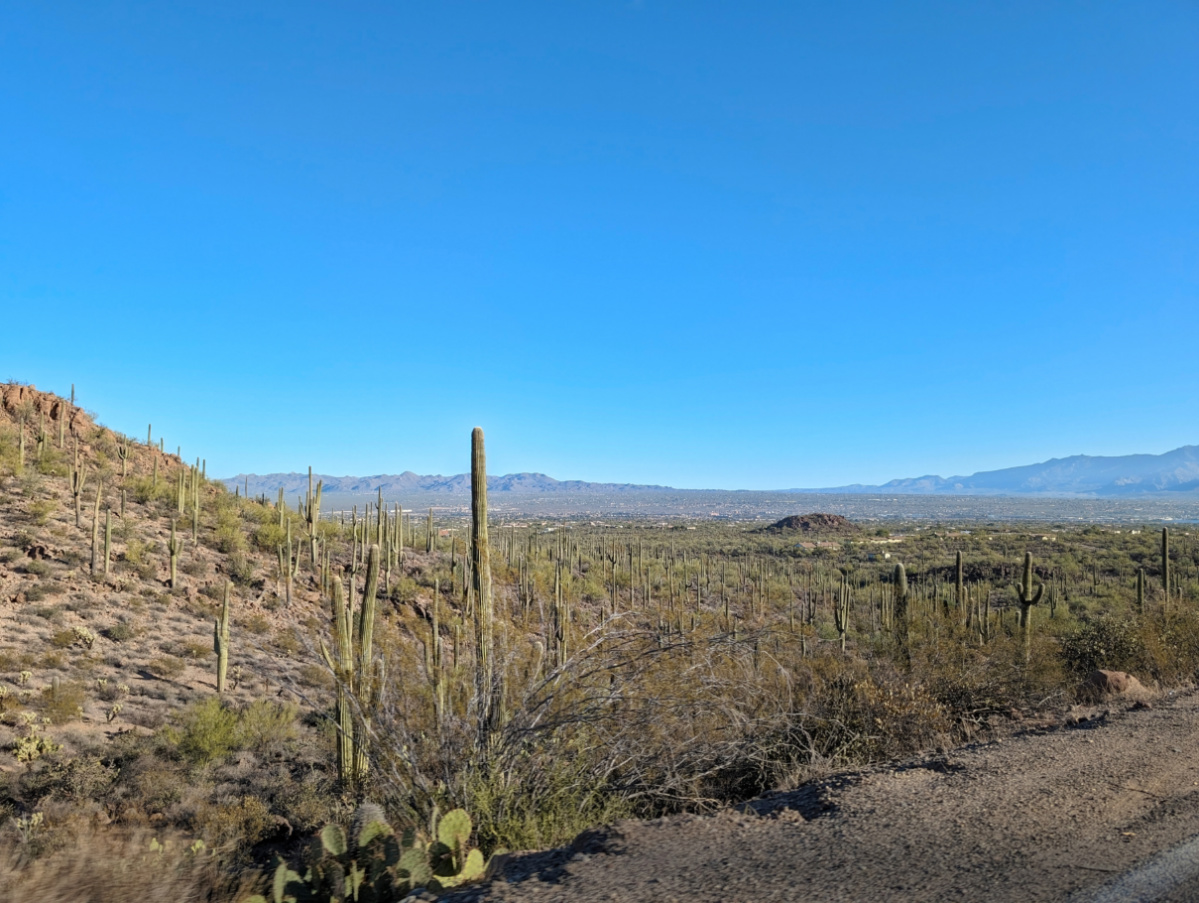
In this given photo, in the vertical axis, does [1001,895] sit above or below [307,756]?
above

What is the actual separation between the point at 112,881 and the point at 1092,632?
1560 cm

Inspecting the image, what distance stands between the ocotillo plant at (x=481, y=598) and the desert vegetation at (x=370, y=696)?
0.04 meters

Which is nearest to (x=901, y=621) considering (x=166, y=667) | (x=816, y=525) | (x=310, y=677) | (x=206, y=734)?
(x=206, y=734)

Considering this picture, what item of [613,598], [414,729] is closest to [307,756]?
[414,729]

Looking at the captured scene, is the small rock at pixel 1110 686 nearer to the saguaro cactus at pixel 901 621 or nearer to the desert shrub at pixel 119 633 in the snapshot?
the saguaro cactus at pixel 901 621

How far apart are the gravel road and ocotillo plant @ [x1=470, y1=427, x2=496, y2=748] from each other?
4.79 feet

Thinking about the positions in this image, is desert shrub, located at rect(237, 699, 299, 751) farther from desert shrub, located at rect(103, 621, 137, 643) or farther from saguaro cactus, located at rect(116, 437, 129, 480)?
saguaro cactus, located at rect(116, 437, 129, 480)

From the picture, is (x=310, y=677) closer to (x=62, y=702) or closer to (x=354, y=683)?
(x=62, y=702)

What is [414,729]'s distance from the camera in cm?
636

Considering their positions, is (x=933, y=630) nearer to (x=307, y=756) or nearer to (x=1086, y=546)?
(x=307, y=756)

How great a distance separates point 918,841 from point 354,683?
4788mm

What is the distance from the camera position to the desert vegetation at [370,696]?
5445 mm

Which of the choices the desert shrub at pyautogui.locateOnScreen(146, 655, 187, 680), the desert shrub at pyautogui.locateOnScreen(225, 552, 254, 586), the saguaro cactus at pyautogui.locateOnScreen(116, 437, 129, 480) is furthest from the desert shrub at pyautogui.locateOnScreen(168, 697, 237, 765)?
the saguaro cactus at pyautogui.locateOnScreen(116, 437, 129, 480)

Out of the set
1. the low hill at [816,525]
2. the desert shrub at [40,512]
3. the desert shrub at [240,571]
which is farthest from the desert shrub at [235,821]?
the low hill at [816,525]
